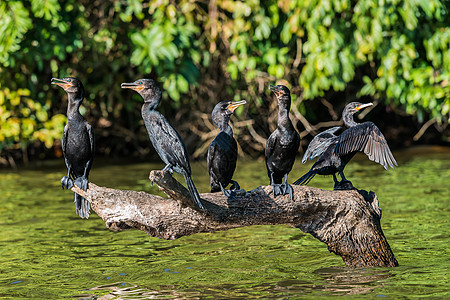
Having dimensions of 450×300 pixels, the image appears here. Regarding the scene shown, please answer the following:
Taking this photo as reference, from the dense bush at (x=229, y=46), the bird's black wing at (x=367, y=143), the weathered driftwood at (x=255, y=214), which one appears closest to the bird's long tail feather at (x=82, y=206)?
the weathered driftwood at (x=255, y=214)

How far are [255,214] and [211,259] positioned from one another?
127 centimetres

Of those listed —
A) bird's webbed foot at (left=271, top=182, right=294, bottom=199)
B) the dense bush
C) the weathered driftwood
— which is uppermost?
the dense bush

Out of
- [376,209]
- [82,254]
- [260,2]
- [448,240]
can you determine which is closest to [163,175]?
[376,209]

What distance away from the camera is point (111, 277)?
5605 mm

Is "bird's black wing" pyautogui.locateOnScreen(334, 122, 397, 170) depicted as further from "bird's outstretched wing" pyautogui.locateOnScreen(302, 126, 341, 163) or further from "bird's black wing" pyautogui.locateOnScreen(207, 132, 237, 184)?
"bird's black wing" pyautogui.locateOnScreen(207, 132, 237, 184)

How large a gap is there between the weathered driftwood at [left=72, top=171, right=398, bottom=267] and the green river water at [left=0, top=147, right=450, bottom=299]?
25 cm

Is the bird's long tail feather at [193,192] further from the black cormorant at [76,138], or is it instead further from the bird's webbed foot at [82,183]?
the black cormorant at [76,138]

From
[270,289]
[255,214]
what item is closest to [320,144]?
[255,214]

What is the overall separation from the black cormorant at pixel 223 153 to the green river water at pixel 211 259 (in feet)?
2.50

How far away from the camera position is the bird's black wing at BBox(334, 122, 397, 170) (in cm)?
521

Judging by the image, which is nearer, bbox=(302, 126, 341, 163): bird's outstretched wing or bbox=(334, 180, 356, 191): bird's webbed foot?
bbox=(302, 126, 341, 163): bird's outstretched wing

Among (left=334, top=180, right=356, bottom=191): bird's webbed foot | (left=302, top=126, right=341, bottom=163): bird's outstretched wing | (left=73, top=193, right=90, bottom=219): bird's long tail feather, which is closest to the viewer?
(left=73, top=193, right=90, bottom=219): bird's long tail feather

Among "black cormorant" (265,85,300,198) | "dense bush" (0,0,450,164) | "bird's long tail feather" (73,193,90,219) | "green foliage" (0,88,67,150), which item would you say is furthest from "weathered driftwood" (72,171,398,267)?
"green foliage" (0,88,67,150)

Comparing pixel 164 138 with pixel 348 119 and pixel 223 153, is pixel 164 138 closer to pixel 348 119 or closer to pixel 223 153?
pixel 223 153
